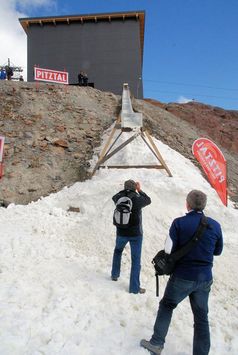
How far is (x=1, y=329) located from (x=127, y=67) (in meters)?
24.1

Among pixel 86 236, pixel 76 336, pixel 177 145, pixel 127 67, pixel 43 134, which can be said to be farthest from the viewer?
pixel 127 67

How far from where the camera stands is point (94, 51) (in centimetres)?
2667

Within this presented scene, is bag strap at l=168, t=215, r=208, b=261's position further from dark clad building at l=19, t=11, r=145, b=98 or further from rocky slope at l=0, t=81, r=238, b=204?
dark clad building at l=19, t=11, r=145, b=98

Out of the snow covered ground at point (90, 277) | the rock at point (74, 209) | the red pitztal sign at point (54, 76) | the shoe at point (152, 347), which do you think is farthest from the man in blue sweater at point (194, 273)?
the red pitztal sign at point (54, 76)

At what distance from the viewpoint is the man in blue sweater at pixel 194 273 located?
4.03m

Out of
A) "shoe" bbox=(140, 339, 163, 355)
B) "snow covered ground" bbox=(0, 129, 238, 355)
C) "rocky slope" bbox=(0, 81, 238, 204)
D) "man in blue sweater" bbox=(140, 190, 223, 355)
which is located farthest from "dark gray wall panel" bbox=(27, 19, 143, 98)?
"shoe" bbox=(140, 339, 163, 355)

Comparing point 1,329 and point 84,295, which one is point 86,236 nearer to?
point 84,295

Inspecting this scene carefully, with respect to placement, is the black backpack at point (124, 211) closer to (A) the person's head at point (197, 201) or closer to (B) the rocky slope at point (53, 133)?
(A) the person's head at point (197, 201)

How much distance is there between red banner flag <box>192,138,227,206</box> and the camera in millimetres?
11164

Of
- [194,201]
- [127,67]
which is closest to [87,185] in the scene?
[194,201]

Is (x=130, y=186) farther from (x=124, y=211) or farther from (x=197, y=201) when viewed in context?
(x=197, y=201)

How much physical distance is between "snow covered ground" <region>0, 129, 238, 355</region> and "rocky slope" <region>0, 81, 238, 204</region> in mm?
1115

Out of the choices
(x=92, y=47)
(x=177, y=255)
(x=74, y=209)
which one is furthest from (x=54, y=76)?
(x=177, y=255)

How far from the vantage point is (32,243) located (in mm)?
7500
